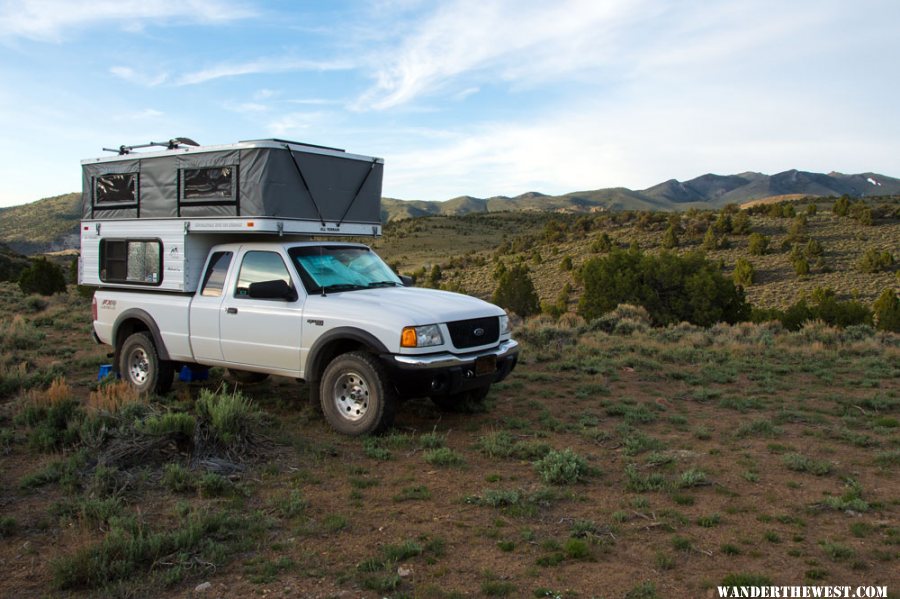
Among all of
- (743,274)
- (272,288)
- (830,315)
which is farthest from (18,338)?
(743,274)

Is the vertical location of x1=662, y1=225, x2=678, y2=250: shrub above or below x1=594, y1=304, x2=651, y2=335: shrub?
above

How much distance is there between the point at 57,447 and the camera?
659cm

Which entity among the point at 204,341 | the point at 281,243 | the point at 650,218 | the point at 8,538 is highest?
the point at 650,218

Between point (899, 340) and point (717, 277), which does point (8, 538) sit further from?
point (717, 277)

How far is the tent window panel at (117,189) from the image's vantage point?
29.1 feet

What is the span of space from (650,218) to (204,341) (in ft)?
151

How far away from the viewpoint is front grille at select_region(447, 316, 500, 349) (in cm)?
711

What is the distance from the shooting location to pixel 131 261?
8.91 meters

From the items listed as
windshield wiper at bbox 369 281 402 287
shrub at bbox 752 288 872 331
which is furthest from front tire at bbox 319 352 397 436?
shrub at bbox 752 288 872 331

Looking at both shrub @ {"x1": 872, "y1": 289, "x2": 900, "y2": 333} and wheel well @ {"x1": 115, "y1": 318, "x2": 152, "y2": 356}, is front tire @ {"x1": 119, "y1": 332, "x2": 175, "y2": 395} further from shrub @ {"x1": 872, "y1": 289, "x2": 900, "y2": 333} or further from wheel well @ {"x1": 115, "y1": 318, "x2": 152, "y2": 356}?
shrub @ {"x1": 872, "y1": 289, "x2": 900, "y2": 333}

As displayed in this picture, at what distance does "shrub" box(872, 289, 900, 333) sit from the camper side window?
877 inches

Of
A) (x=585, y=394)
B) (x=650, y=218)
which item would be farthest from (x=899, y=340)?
(x=650, y=218)

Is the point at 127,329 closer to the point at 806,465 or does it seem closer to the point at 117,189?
the point at 117,189
